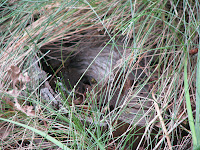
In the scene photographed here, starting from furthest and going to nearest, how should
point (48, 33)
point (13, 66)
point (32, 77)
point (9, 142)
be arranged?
point (48, 33)
point (32, 77)
point (13, 66)
point (9, 142)

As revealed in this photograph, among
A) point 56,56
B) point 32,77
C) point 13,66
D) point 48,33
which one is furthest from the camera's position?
point 56,56

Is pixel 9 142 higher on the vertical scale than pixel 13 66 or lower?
lower

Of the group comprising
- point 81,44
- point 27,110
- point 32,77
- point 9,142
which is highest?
point 81,44

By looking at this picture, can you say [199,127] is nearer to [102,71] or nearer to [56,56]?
[102,71]

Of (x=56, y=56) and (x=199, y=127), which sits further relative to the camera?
(x=56, y=56)

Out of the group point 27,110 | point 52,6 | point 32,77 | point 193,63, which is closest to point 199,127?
point 193,63

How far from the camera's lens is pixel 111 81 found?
153 centimetres

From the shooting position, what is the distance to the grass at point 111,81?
3.46 feet

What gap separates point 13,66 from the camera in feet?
4.30

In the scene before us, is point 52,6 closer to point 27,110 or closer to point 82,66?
point 82,66

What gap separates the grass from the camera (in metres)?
1.06

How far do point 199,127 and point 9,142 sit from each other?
2.90 feet

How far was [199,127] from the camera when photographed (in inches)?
33.6

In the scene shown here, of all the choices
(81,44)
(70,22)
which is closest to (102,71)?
(81,44)
